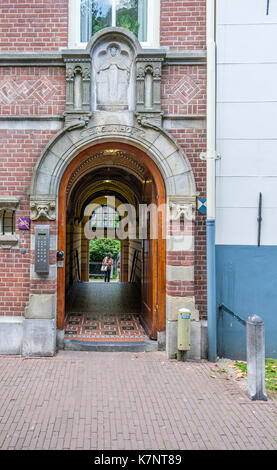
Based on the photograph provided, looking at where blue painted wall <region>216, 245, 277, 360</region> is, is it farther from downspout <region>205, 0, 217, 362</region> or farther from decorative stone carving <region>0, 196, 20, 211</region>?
decorative stone carving <region>0, 196, 20, 211</region>

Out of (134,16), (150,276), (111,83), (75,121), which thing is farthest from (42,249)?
(134,16)

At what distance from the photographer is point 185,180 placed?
6.01m

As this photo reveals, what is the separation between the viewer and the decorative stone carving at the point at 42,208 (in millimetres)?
5914

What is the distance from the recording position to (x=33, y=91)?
6.10 meters

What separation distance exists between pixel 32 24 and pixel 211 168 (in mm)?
4122

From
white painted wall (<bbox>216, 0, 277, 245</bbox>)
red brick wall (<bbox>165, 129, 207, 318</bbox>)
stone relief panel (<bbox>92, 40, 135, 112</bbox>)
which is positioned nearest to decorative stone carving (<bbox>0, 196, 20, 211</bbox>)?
stone relief panel (<bbox>92, 40, 135, 112</bbox>)

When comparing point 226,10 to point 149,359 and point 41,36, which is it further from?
point 149,359

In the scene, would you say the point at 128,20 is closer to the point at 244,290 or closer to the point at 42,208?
the point at 42,208

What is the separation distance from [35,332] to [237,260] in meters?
A: 3.78

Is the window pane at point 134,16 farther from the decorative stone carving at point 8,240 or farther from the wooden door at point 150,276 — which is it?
the decorative stone carving at point 8,240

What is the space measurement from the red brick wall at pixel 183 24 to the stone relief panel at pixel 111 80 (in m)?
0.76

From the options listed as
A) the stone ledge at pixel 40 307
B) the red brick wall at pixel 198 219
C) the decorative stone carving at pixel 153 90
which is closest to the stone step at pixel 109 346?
the stone ledge at pixel 40 307
